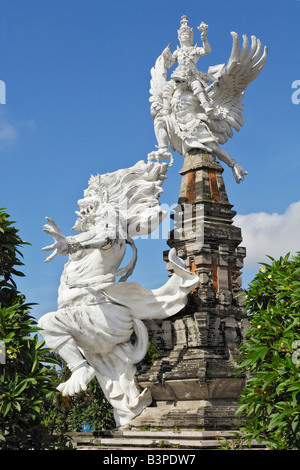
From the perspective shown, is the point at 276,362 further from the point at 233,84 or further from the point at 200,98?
the point at 233,84

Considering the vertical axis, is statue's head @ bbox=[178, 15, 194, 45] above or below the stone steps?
above

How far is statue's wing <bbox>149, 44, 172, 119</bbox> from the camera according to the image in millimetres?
12625

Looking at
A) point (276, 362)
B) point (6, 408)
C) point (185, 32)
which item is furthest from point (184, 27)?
point (6, 408)

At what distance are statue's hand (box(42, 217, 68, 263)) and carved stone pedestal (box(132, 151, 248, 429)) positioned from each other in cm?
240

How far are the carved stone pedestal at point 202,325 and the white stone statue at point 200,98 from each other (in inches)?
17.9

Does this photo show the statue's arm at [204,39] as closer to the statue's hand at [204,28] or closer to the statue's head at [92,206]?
the statue's hand at [204,28]

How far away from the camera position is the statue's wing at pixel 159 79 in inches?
497

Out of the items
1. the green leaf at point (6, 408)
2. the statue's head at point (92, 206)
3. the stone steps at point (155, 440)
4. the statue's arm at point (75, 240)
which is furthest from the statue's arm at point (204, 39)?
the green leaf at point (6, 408)

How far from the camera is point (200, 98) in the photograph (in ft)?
39.6

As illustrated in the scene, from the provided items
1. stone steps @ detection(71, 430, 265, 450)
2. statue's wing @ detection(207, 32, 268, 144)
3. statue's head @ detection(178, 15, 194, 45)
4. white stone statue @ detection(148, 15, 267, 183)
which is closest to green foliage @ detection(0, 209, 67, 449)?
stone steps @ detection(71, 430, 265, 450)

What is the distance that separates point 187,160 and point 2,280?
17.8 ft

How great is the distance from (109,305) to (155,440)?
2398 millimetres

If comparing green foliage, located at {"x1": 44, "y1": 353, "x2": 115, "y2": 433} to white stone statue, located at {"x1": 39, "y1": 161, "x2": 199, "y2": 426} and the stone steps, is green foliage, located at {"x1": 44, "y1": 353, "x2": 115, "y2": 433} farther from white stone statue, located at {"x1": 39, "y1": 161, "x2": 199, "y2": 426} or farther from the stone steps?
A: white stone statue, located at {"x1": 39, "y1": 161, "x2": 199, "y2": 426}

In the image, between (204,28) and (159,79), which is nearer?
(204,28)
